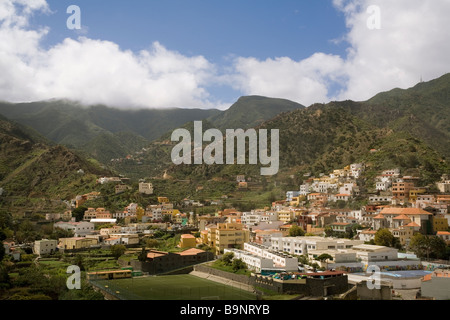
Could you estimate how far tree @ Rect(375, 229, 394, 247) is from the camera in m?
26.8

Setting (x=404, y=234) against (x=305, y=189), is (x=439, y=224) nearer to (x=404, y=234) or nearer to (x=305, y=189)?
(x=404, y=234)

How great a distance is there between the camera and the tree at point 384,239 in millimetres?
26750

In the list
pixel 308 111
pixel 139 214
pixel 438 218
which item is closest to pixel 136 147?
pixel 308 111

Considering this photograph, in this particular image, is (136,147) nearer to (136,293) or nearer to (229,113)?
(229,113)

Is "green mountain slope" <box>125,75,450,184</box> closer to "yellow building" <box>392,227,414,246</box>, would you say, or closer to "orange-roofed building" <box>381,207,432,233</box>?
"orange-roofed building" <box>381,207,432,233</box>

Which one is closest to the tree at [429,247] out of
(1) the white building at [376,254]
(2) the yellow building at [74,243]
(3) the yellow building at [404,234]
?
(3) the yellow building at [404,234]

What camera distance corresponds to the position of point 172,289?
20.5 metres

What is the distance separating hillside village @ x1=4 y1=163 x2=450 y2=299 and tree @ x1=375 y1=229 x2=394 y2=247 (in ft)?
0.20

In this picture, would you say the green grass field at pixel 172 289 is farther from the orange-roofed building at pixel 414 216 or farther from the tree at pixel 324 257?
the orange-roofed building at pixel 414 216

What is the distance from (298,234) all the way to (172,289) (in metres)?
13.5

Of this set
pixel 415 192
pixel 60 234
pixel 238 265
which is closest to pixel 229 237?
pixel 238 265

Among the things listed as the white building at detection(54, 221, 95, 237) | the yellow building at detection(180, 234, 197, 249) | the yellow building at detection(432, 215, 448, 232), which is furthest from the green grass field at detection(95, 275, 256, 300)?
the yellow building at detection(432, 215, 448, 232)

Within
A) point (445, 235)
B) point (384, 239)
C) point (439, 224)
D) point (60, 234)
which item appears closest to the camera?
point (384, 239)
